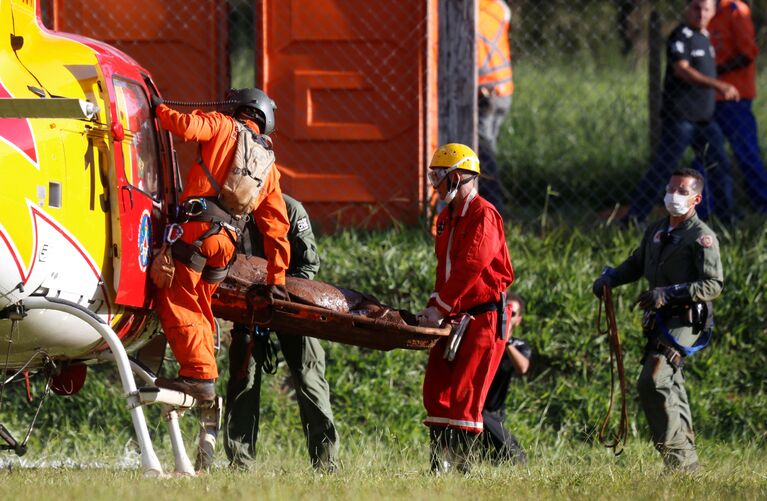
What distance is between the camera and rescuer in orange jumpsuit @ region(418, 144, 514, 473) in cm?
744

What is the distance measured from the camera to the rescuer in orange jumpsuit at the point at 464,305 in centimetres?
744

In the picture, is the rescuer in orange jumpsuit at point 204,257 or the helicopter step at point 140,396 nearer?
the helicopter step at point 140,396

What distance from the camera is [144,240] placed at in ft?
22.0

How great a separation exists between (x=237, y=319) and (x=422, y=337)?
1002mm

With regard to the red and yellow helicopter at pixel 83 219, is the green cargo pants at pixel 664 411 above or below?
below

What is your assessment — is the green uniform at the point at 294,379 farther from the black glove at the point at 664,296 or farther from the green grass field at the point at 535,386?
the black glove at the point at 664,296

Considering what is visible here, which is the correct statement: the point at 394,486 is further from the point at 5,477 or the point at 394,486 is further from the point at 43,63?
the point at 43,63

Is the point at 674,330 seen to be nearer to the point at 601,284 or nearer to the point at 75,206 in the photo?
the point at 601,284

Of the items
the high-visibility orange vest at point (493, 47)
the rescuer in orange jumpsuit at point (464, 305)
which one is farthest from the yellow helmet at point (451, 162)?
the high-visibility orange vest at point (493, 47)

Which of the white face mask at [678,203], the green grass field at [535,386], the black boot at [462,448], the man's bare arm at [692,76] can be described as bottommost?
the green grass field at [535,386]

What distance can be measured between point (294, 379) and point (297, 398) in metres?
0.12

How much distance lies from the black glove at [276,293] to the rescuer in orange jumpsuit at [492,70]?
4753 millimetres

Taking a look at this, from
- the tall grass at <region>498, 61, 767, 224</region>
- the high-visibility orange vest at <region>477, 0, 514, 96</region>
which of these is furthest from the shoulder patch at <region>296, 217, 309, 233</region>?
the high-visibility orange vest at <region>477, 0, 514, 96</region>

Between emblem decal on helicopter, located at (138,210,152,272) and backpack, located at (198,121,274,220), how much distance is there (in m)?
0.38
